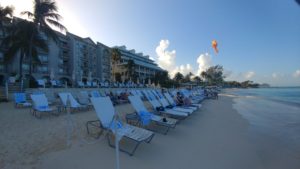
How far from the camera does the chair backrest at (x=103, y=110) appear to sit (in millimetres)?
4125

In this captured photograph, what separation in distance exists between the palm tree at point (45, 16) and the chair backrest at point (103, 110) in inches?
665

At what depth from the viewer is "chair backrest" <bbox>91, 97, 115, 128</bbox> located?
13.5 ft

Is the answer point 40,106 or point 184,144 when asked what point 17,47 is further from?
point 184,144

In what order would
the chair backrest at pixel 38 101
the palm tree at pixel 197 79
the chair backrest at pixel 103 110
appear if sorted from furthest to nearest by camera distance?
1. the palm tree at pixel 197 79
2. the chair backrest at pixel 38 101
3. the chair backrest at pixel 103 110

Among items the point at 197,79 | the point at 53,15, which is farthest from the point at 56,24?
the point at 197,79

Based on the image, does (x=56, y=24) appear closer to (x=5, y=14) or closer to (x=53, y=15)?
(x=53, y=15)

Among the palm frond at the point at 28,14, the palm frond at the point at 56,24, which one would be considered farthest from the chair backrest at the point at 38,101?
the palm frond at the point at 28,14

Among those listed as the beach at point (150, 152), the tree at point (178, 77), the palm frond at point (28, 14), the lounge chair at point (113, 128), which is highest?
the palm frond at point (28, 14)

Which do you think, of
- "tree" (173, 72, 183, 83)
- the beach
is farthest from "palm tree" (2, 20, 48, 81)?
"tree" (173, 72, 183, 83)

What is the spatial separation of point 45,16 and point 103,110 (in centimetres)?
1816

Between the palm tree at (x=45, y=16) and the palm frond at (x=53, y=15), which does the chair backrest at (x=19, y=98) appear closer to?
the palm tree at (x=45, y=16)

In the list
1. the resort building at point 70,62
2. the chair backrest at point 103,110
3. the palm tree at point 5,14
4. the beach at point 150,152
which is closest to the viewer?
the beach at point 150,152

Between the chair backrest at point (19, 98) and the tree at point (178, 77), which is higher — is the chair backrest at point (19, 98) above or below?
below

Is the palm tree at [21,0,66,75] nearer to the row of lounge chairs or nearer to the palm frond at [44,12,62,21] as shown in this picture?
the palm frond at [44,12,62,21]
